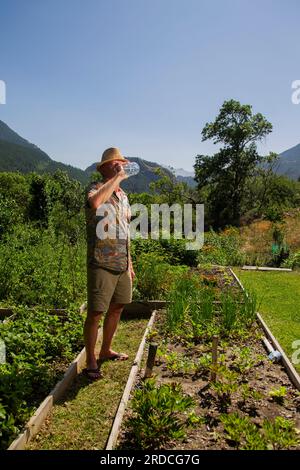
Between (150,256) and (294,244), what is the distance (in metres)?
7.23

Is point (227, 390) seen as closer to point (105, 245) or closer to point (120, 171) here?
point (105, 245)

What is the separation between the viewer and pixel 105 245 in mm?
3260

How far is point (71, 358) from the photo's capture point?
3764mm

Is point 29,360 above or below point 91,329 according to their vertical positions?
below

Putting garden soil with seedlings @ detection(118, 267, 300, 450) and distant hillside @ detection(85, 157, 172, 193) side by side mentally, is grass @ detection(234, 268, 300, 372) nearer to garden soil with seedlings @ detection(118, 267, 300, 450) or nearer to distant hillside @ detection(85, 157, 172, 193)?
garden soil with seedlings @ detection(118, 267, 300, 450)

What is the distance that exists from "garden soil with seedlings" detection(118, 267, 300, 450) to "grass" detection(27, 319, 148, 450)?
0.22 m

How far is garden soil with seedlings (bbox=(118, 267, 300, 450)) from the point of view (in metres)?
2.51

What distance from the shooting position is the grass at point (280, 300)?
4672 mm

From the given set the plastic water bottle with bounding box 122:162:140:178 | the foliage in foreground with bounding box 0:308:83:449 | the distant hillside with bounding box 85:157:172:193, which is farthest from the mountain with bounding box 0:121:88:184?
the plastic water bottle with bounding box 122:162:140:178

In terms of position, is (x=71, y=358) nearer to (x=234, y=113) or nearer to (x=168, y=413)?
(x=168, y=413)

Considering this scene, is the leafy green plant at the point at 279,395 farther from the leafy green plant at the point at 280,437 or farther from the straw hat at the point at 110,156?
the straw hat at the point at 110,156

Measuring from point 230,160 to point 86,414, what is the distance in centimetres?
2544

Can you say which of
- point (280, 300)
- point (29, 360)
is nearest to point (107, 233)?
point (29, 360)

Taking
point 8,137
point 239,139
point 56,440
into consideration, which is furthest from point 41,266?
point 8,137
